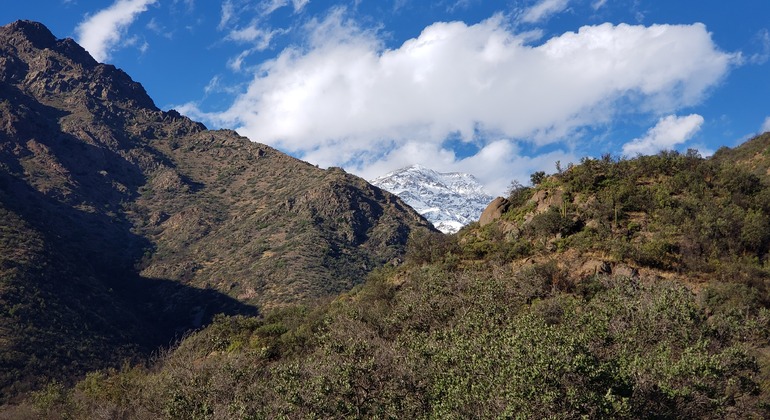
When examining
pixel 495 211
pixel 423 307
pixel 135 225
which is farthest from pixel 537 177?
pixel 135 225

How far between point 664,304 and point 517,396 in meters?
12.4

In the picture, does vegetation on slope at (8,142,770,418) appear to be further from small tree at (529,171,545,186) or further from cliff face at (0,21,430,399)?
cliff face at (0,21,430,399)

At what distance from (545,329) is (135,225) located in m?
136

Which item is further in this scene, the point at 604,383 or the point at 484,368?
the point at 484,368

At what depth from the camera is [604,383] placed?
57.3 ft

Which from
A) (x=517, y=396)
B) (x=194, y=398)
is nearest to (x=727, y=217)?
(x=517, y=396)

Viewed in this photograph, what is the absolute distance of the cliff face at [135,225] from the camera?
78625 mm

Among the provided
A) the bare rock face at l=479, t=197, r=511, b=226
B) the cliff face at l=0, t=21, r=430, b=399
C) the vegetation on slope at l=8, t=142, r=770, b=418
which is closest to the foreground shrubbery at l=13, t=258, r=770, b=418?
the vegetation on slope at l=8, t=142, r=770, b=418

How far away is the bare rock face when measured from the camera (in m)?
52.4

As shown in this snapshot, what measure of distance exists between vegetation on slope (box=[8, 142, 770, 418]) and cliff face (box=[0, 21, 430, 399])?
37345 mm

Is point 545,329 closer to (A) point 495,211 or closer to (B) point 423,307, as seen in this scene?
(B) point 423,307

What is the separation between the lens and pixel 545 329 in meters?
19.7

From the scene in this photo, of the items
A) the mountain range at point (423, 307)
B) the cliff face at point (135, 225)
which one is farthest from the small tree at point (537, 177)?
the cliff face at point (135, 225)

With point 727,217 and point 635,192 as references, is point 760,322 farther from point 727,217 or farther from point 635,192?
point 635,192
